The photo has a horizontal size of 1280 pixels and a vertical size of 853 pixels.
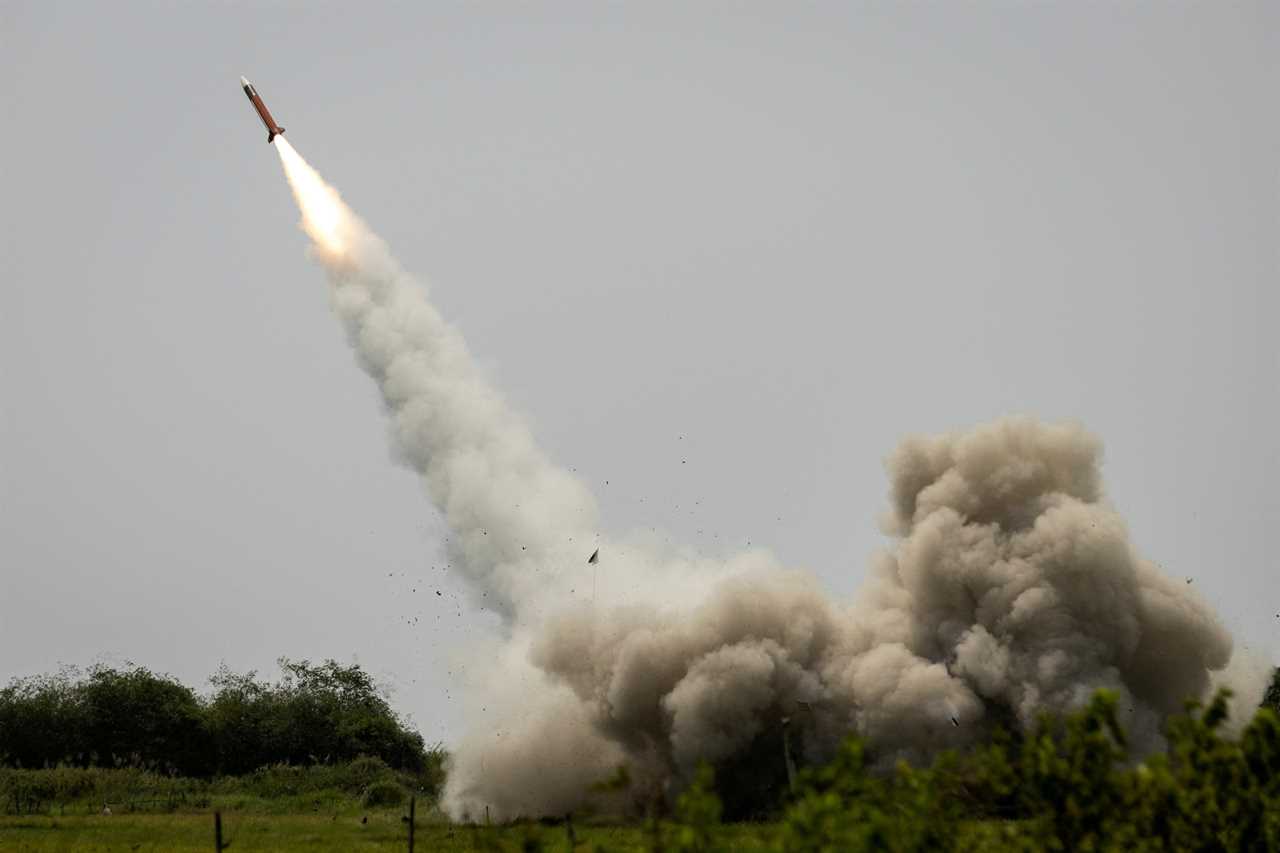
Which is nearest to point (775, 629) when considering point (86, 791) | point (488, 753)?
point (488, 753)

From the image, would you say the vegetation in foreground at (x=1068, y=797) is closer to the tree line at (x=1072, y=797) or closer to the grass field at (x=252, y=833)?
the tree line at (x=1072, y=797)

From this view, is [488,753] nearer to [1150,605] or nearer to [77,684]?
[1150,605]

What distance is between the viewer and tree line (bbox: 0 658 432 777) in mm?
71312

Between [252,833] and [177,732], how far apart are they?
34.6 m

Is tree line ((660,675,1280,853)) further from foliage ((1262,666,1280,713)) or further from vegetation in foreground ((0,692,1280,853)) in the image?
foliage ((1262,666,1280,713))

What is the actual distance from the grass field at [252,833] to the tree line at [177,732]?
24606 mm

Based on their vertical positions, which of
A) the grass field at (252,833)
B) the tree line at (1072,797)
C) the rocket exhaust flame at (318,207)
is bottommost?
the grass field at (252,833)

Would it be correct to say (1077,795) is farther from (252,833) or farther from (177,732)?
(177,732)

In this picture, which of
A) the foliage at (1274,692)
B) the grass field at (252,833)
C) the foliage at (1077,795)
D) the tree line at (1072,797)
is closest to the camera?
the tree line at (1072,797)

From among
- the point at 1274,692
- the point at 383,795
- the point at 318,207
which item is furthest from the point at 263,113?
the point at 1274,692

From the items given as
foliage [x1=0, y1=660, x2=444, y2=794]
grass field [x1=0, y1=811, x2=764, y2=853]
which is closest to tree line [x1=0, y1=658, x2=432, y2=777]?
foliage [x1=0, y1=660, x2=444, y2=794]

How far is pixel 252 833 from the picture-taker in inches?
1572

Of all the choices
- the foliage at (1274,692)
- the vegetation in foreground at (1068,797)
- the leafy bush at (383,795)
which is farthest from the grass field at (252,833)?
the foliage at (1274,692)

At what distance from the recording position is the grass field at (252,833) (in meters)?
34.0
